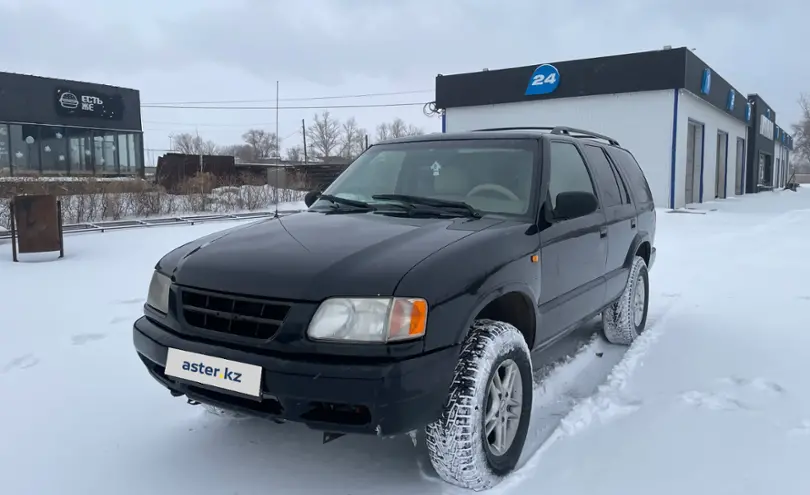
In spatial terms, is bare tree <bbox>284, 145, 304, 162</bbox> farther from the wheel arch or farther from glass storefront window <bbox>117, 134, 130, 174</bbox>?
the wheel arch

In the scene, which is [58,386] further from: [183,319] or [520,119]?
[520,119]

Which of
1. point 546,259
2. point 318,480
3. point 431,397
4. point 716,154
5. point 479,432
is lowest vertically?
point 318,480

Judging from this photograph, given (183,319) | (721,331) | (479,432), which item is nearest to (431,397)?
(479,432)

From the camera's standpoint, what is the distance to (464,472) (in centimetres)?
253

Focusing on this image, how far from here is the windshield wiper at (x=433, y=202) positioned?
3.31m

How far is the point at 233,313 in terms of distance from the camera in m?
2.49

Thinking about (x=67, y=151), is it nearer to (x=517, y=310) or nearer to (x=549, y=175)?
(x=549, y=175)

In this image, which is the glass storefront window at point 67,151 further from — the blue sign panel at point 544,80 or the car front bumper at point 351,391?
the car front bumper at point 351,391

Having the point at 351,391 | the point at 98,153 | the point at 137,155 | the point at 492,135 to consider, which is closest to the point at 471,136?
the point at 492,135

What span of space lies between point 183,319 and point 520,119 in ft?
74.3

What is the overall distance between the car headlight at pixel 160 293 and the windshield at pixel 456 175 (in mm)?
1186

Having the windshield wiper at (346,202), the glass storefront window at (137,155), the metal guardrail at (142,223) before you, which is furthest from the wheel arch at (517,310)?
the glass storefront window at (137,155)

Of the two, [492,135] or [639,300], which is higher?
[492,135]

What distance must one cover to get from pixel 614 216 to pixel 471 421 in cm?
256
